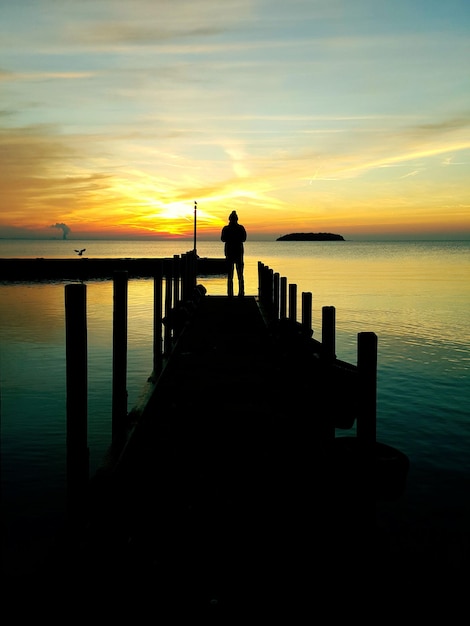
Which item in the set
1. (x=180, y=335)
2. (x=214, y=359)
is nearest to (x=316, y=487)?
(x=214, y=359)

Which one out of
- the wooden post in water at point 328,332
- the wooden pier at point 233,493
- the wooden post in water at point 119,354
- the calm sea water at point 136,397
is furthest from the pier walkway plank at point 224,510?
the calm sea water at point 136,397

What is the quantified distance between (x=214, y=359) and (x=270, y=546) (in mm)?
6875

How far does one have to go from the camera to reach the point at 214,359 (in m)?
11.4

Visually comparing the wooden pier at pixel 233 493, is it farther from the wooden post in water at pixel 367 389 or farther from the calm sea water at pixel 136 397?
the calm sea water at pixel 136 397

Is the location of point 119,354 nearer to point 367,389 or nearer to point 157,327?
point 367,389

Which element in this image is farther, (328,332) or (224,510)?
(328,332)

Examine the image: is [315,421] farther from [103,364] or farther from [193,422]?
[103,364]

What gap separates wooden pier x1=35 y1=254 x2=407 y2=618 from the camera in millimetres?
4129

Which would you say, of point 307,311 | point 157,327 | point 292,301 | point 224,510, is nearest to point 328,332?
point 307,311

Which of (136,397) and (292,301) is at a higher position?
(292,301)

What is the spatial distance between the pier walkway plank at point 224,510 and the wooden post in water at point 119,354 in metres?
0.23

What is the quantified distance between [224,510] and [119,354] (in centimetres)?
270

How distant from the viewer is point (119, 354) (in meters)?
7.23

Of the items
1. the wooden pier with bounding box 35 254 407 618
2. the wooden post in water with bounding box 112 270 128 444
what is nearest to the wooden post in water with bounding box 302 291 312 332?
the wooden pier with bounding box 35 254 407 618
